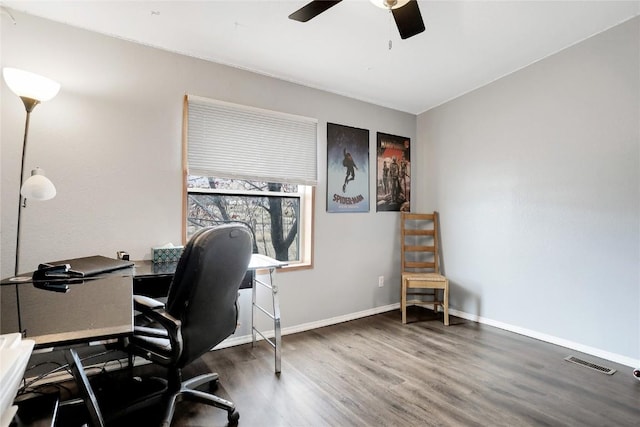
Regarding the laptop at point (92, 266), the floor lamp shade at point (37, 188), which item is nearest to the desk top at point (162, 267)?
the laptop at point (92, 266)

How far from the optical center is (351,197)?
11.6 ft

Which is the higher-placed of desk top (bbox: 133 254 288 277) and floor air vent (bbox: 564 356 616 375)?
desk top (bbox: 133 254 288 277)

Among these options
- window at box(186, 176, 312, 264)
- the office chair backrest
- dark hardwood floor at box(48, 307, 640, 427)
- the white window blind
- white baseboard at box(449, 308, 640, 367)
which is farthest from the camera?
window at box(186, 176, 312, 264)

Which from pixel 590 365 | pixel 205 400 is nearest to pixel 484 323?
pixel 590 365

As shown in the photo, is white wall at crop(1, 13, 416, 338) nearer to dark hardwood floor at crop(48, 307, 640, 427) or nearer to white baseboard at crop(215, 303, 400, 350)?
white baseboard at crop(215, 303, 400, 350)

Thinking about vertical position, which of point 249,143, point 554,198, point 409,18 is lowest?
point 554,198

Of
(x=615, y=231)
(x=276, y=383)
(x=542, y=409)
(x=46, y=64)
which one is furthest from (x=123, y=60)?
(x=615, y=231)

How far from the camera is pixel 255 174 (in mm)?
2898

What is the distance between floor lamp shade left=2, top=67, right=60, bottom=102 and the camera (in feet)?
5.69

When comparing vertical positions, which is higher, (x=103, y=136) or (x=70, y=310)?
(x=103, y=136)

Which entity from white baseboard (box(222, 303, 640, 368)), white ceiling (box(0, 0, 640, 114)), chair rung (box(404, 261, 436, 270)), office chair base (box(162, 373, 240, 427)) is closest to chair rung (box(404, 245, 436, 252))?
chair rung (box(404, 261, 436, 270))

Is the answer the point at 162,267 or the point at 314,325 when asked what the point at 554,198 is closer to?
the point at 314,325

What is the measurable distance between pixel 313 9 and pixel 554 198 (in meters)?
2.62

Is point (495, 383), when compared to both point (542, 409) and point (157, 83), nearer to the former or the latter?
point (542, 409)
